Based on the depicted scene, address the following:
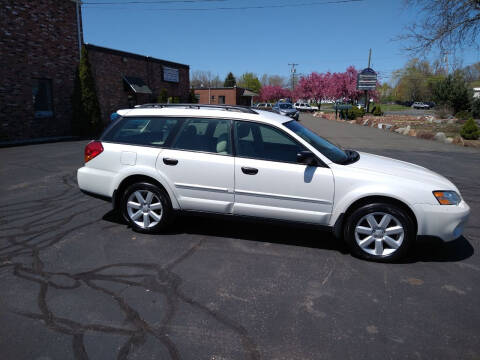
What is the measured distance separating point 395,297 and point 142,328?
2322 mm

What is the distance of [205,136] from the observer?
4641mm

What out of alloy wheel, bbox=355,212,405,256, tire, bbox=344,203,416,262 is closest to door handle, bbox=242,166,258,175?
tire, bbox=344,203,416,262

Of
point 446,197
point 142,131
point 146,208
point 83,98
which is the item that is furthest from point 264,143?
point 83,98

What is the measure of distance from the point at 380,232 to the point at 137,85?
71.6ft

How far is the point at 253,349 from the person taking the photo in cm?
267

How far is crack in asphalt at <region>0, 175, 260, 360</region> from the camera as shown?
2781mm

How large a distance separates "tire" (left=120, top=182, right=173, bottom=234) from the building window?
1431cm

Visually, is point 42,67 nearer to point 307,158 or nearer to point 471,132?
point 307,158

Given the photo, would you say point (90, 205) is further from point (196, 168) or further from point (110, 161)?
point (196, 168)

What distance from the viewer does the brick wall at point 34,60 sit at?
14.9m

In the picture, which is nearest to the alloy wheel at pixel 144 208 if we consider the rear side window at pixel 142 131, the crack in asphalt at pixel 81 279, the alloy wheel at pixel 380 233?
the crack in asphalt at pixel 81 279

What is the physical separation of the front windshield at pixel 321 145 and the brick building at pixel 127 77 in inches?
703

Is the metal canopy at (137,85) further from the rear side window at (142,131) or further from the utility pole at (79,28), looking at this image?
the rear side window at (142,131)

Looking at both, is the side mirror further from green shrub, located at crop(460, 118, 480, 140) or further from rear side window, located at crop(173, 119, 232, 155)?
green shrub, located at crop(460, 118, 480, 140)
